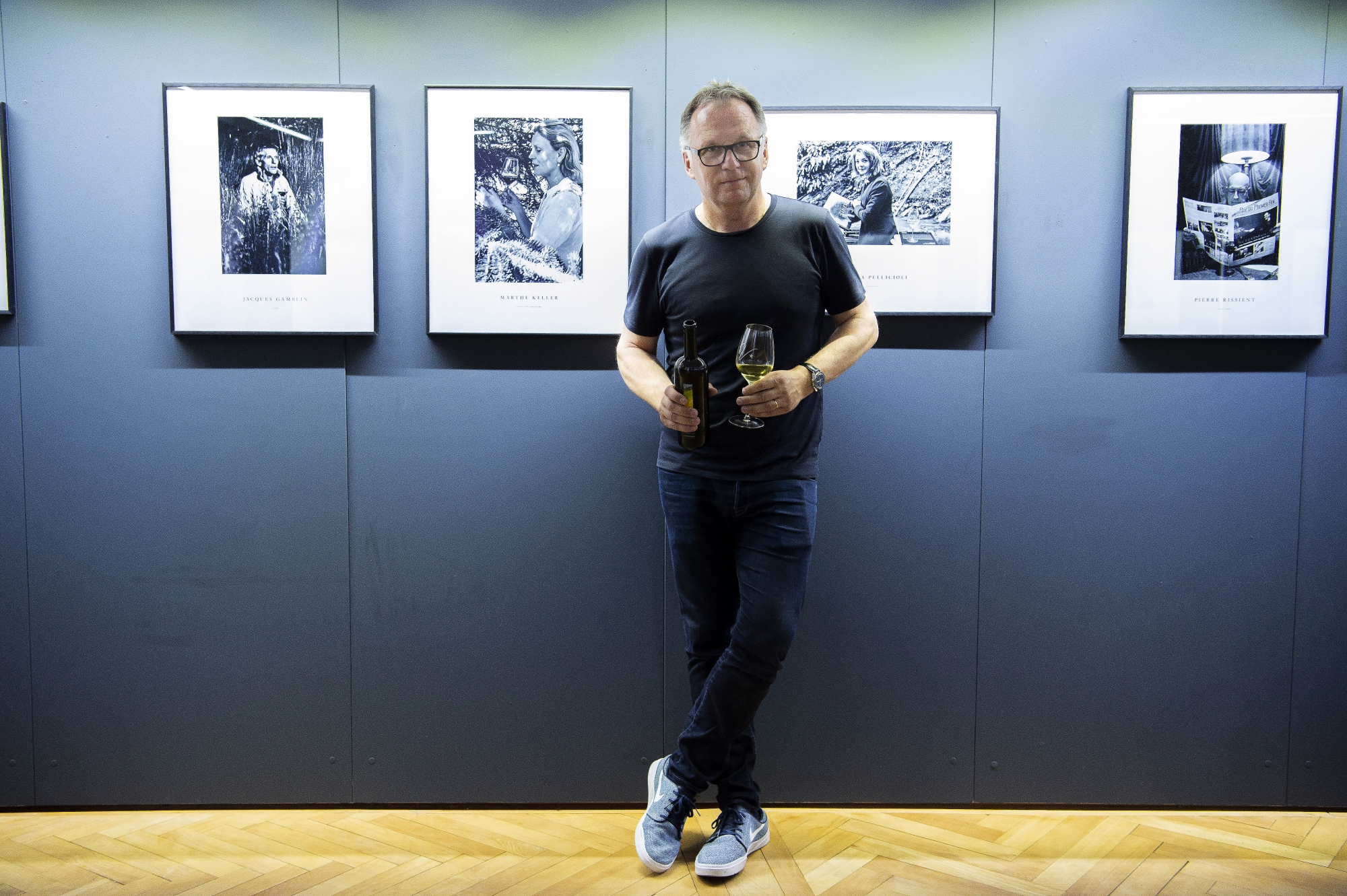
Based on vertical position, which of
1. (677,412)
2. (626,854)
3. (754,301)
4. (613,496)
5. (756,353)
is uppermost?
(754,301)

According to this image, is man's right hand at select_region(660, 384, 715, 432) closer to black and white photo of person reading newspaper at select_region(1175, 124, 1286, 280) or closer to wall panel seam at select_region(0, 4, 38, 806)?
black and white photo of person reading newspaper at select_region(1175, 124, 1286, 280)

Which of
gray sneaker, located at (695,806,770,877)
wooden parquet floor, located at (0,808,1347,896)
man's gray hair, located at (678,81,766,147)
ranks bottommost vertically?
wooden parquet floor, located at (0,808,1347,896)

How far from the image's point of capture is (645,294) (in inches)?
82.1

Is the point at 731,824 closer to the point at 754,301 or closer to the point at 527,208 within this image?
the point at 754,301

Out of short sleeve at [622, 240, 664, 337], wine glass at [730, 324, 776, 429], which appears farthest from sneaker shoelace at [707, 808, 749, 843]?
short sleeve at [622, 240, 664, 337]

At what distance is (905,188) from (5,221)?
2448 mm

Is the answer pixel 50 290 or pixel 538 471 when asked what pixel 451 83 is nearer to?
pixel 538 471

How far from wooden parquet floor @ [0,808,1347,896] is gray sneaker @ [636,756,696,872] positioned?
4cm

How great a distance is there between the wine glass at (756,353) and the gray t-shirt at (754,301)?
0.12 meters

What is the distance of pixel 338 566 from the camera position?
91.8 inches

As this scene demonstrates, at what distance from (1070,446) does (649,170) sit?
4.61 feet

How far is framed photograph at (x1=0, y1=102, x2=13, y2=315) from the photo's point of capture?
2.22 metres

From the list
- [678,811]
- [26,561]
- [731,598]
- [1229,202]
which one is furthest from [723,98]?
[26,561]

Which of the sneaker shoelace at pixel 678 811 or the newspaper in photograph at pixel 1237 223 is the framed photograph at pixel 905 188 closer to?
the newspaper in photograph at pixel 1237 223
